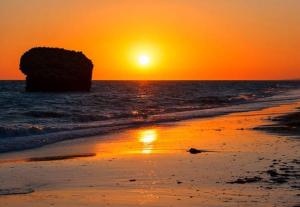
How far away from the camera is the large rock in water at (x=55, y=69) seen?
320 ft

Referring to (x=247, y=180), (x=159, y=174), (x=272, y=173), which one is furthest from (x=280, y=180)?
(x=159, y=174)

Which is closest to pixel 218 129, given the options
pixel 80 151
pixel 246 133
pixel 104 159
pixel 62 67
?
pixel 246 133

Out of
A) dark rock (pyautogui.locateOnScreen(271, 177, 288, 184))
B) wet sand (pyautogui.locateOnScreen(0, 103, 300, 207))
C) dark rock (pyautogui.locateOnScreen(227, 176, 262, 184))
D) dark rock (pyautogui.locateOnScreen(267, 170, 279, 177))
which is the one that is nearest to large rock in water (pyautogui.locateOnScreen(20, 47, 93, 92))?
wet sand (pyautogui.locateOnScreen(0, 103, 300, 207))

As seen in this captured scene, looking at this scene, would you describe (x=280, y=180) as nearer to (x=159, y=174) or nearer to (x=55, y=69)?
(x=159, y=174)

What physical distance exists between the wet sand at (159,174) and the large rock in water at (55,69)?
80503 millimetres

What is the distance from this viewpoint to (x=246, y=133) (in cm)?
2128

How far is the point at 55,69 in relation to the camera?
99.9 meters

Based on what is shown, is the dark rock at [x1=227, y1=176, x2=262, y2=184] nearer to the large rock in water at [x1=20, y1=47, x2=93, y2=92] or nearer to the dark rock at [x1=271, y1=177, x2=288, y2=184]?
the dark rock at [x1=271, y1=177, x2=288, y2=184]

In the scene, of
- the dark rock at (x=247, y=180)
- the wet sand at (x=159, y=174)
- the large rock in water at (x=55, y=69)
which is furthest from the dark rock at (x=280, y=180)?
the large rock in water at (x=55, y=69)

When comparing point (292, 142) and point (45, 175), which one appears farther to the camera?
point (292, 142)

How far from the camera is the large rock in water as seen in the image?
320 ft

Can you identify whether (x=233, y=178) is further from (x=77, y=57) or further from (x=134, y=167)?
(x=77, y=57)

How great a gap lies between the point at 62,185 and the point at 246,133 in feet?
39.7

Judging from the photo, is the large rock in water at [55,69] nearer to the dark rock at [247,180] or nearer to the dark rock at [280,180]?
the dark rock at [247,180]
